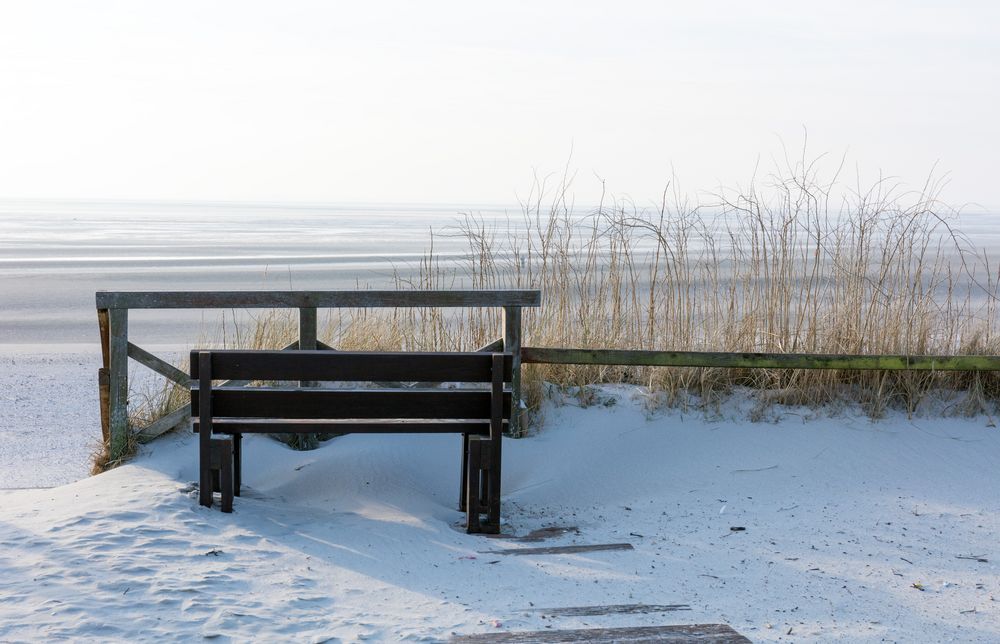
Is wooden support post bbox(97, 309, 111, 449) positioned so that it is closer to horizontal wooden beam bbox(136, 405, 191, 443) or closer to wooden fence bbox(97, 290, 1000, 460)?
wooden fence bbox(97, 290, 1000, 460)

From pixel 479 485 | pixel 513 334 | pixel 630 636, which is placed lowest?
pixel 630 636

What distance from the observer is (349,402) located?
4.84 metres

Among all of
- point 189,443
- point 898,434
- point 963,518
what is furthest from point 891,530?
point 189,443

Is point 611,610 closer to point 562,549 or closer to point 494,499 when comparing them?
point 562,549

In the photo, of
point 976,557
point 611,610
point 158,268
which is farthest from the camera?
point 158,268

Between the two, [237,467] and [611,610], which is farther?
[237,467]

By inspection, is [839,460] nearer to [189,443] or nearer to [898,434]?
[898,434]

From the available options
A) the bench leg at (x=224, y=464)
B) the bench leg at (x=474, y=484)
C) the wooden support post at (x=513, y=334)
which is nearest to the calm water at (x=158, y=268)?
the wooden support post at (x=513, y=334)

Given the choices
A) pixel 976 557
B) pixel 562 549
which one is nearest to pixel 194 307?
pixel 562 549

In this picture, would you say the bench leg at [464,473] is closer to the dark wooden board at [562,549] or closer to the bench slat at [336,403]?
the bench slat at [336,403]

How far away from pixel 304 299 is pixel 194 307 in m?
0.64

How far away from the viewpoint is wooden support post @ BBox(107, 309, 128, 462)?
5.82 m

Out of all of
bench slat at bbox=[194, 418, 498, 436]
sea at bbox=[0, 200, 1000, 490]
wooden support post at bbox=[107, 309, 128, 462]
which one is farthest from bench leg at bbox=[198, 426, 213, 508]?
sea at bbox=[0, 200, 1000, 490]

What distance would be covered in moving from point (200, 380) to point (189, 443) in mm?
1413
